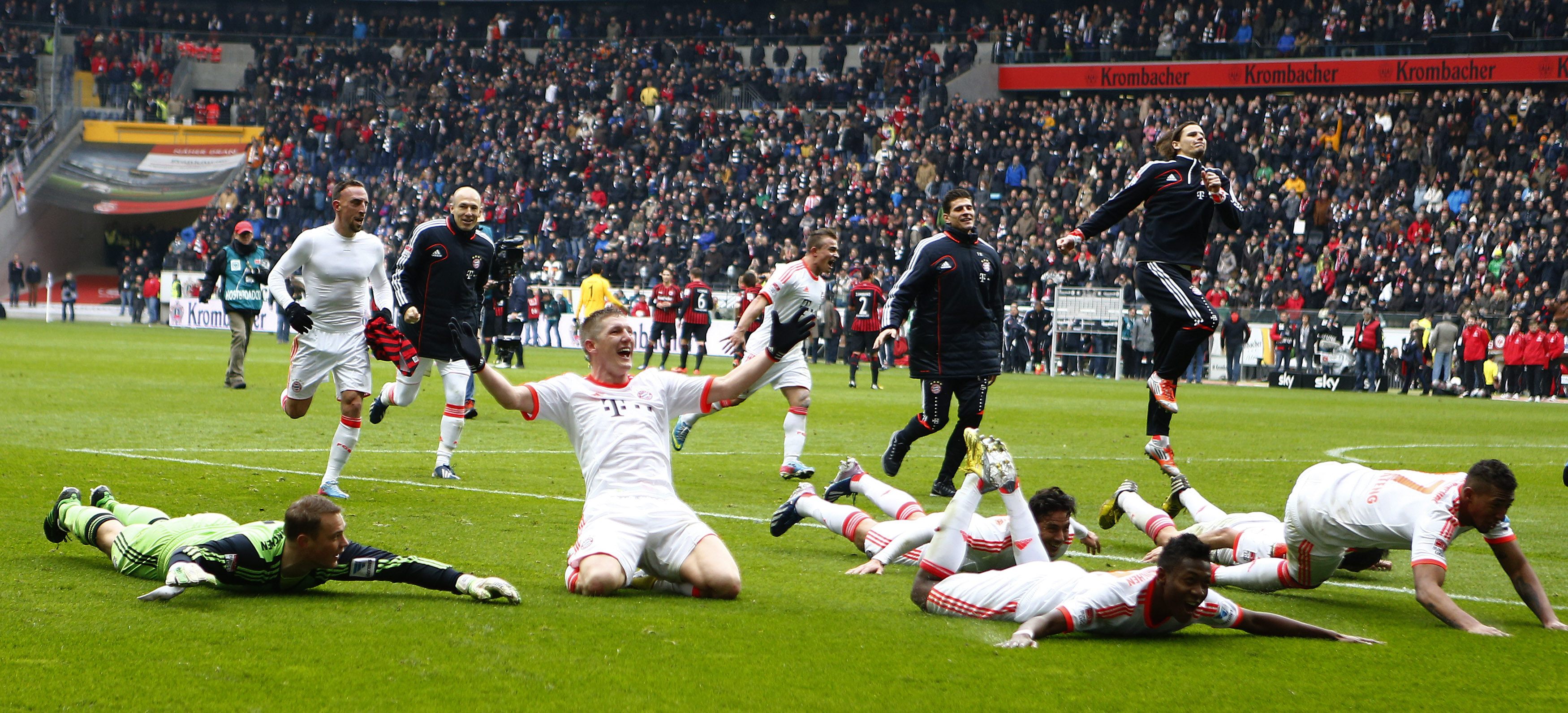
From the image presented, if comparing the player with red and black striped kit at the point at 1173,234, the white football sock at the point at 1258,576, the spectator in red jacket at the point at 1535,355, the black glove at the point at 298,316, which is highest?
the player with red and black striped kit at the point at 1173,234

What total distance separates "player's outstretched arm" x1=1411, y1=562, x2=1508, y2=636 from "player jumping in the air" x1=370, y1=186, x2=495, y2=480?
272 inches

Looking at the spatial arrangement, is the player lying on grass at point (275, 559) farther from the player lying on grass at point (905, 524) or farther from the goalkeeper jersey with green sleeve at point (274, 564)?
the player lying on grass at point (905, 524)

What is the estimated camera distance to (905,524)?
659 cm

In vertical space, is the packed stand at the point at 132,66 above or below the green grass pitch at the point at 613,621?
above

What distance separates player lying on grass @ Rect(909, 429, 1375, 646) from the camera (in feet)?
16.6

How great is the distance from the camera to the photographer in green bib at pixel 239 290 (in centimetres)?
1861

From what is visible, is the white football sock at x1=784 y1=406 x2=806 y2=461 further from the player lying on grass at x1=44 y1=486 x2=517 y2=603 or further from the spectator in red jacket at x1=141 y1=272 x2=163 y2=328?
the spectator in red jacket at x1=141 y1=272 x2=163 y2=328

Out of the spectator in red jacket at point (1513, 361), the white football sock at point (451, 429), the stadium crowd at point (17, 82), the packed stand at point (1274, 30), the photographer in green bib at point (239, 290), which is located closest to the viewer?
the white football sock at point (451, 429)

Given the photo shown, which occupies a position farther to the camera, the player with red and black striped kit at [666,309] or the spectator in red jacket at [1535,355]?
the player with red and black striped kit at [666,309]

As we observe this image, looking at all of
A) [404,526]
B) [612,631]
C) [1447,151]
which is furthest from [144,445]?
[1447,151]

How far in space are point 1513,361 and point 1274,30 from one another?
54.7ft

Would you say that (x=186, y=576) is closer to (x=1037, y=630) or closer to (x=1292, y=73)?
(x=1037, y=630)

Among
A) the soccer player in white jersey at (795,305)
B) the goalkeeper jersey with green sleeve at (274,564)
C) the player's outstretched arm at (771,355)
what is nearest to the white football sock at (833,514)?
the player's outstretched arm at (771,355)

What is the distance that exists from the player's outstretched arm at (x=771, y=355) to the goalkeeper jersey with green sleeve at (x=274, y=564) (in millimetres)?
792
